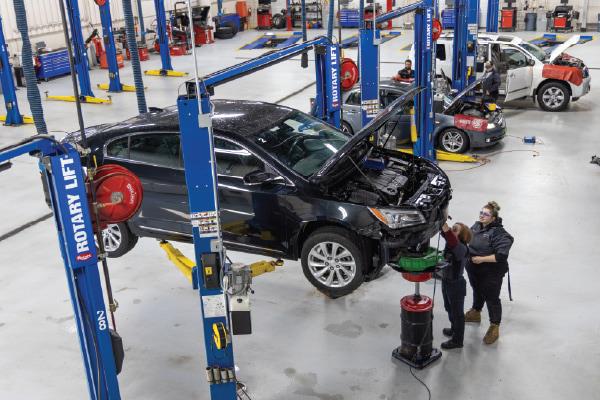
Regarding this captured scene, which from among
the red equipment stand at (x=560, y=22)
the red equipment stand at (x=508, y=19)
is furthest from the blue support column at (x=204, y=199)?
the red equipment stand at (x=508, y=19)

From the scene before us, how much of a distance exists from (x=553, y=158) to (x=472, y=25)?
4.19 m

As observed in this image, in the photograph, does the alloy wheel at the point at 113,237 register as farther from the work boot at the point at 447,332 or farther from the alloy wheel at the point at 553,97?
the alloy wheel at the point at 553,97

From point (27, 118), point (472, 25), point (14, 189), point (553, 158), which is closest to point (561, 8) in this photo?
point (472, 25)

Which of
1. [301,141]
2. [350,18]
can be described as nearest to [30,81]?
[301,141]

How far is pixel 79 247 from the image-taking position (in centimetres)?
369

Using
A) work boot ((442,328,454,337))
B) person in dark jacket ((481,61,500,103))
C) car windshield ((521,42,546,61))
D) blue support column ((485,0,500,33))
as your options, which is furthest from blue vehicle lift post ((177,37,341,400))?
blue support column ((485,0,500,33))

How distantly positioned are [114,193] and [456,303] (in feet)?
9.77

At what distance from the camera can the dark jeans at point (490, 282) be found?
5531mm

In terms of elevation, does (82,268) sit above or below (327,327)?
above

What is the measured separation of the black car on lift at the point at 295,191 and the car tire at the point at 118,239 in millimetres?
14

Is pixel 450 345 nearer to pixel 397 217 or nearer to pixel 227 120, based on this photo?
pixel 397 217

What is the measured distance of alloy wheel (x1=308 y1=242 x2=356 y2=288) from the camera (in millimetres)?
6215

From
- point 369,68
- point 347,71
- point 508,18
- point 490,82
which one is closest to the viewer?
point 369,68

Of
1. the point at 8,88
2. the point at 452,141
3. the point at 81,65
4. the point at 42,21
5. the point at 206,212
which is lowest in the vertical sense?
the point at 452,141
